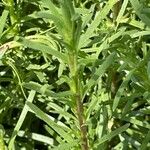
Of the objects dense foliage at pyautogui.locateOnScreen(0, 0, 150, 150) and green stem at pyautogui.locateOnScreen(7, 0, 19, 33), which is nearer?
dense foliage at pyautogui.locateOnScreen(0, 0, 150, 150)

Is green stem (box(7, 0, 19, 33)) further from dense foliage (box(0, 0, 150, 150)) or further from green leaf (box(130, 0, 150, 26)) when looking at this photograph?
green leaf (box(130, 0, 150, 26))

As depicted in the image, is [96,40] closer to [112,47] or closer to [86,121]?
[112,47]

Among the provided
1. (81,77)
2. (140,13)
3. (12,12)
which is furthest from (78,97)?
(12,12)

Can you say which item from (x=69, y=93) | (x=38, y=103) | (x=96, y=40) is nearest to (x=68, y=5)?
(x=69, y=93)

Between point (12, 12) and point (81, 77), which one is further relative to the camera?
point (12, 12)

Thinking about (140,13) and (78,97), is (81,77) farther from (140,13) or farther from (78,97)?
(140,13)

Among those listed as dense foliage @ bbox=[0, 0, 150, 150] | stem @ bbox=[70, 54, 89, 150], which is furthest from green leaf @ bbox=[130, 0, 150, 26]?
stem @ bbox=[70, 54, 89, 150]

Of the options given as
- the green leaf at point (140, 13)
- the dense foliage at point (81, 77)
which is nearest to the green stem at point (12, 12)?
the dense foliage at point (81, 77)

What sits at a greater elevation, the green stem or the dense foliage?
the green stem
